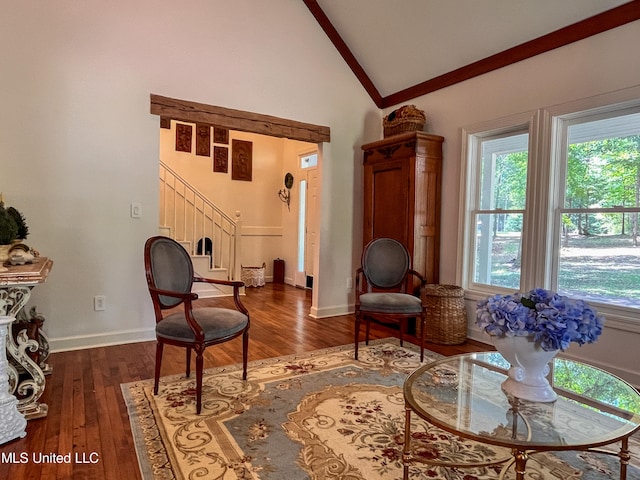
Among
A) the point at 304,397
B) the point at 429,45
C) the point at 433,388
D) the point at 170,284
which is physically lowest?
the point at 304,397

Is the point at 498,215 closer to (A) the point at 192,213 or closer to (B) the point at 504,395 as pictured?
(B) the point at 504,395

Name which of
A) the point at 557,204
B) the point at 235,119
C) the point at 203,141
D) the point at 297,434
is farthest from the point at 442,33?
the point at 203,141

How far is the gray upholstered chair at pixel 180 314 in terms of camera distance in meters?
2.23

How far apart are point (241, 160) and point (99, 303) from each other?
4211mm

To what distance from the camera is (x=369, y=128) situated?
15.7ft

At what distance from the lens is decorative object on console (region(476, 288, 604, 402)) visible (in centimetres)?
143

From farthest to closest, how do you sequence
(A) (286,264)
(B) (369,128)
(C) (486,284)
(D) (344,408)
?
1. (A) (286,264)
2. (B) (369,128)
3. (C) (486,284)
4. (D) (344,408)

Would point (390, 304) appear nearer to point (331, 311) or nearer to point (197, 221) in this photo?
point (331, 311)

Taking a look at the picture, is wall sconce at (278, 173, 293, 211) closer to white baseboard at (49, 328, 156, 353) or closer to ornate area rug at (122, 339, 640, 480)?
white baseboard at (49, 328, 156, 353)

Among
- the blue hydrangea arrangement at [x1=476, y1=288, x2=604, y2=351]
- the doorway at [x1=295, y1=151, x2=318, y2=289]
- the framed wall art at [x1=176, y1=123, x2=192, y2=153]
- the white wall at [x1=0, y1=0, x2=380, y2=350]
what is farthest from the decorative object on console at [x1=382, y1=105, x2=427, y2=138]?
the framed wall art at [x1=176, y1=123, x2=192, y2=153]

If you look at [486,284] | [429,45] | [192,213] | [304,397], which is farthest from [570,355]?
[192,213]

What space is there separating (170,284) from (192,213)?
13.5 feet

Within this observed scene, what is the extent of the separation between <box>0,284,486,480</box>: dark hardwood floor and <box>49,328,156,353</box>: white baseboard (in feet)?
0.26

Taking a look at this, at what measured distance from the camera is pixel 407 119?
4156 mm
